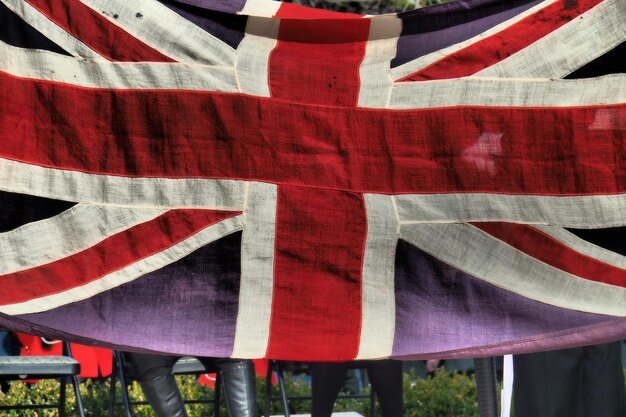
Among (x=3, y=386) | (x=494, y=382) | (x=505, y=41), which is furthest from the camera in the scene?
(x=3, y=386)

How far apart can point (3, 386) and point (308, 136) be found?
514 centimetres

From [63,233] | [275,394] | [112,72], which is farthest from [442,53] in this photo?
[275,394]

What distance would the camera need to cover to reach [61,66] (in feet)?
9.64

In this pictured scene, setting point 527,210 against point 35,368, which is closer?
point 527,210

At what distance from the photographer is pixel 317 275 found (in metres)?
2.97

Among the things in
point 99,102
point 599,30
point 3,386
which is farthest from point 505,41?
point 3,386

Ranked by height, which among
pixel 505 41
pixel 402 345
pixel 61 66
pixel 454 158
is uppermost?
pixel 505 41

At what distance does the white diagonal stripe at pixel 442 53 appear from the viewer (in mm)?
3102

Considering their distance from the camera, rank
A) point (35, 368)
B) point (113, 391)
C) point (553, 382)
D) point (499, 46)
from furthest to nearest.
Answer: point (113, 391) < point (553, 382) < point (35, 368) < point (499, 46)

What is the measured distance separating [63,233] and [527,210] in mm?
1322

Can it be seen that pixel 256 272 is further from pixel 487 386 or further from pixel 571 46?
pixel 487 386

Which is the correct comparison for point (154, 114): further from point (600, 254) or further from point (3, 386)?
point (3, 386)

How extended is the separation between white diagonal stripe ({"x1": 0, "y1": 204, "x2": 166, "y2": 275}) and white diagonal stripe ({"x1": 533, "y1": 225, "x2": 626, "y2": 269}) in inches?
44.6

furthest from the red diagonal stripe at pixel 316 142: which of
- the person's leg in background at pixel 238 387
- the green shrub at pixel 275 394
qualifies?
the green shrub at pixel 275 394
